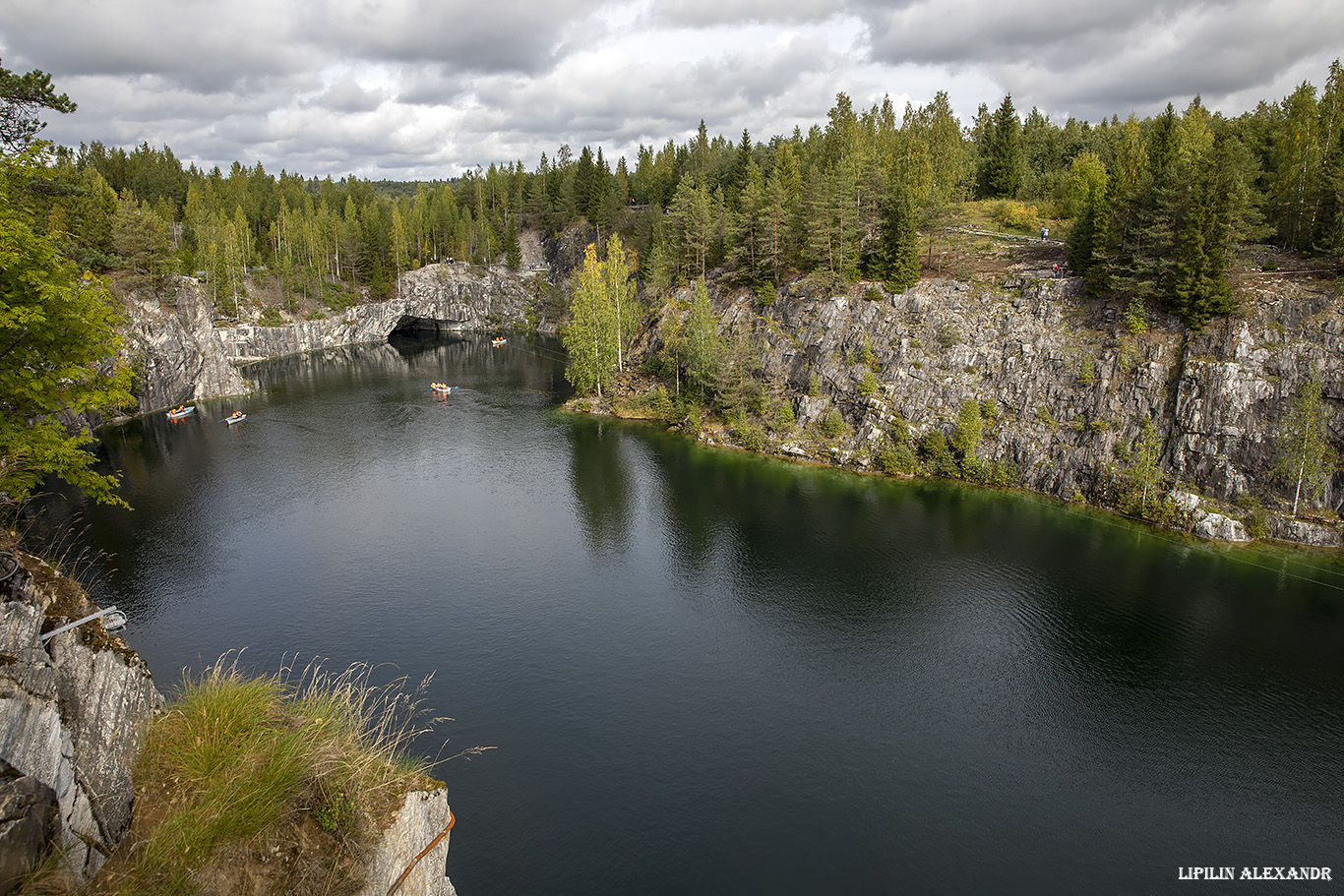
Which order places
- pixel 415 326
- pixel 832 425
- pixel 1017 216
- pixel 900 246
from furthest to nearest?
pixel 415 326 < pixel 1017 216 < pixel 900 246 < pixel 832 425

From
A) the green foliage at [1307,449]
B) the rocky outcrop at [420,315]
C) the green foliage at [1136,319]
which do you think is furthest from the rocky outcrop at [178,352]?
the green foliage at [1307,449]

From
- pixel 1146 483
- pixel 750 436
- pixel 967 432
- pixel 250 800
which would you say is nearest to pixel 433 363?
pixel 750 436

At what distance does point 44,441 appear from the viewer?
1805 centimetres

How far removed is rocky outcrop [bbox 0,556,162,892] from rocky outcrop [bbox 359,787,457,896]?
4.63m

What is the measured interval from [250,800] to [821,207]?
7031cm

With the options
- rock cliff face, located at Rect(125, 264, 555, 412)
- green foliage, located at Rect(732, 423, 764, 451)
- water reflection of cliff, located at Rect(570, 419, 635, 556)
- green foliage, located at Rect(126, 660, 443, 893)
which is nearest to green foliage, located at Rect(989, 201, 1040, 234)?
green foliage, located at Rect(732, 423, 764, 451)

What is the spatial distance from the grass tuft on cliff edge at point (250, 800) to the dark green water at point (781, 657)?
10.5 m

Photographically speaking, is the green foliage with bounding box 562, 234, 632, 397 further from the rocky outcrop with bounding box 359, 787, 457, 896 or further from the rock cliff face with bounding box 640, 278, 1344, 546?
the rocky outcrop with bounding box 359, 787, 457, 896

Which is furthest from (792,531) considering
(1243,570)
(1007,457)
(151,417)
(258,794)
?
(151,417)

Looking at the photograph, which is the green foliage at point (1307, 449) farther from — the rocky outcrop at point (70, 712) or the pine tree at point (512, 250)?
the pine tree at point (512, 250)

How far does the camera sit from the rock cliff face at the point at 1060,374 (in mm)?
48594

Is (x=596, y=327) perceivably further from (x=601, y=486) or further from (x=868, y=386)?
(x=868, y=386)

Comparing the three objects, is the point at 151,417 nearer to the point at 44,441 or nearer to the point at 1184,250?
the point at 44,441

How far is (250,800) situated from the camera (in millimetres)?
13164
